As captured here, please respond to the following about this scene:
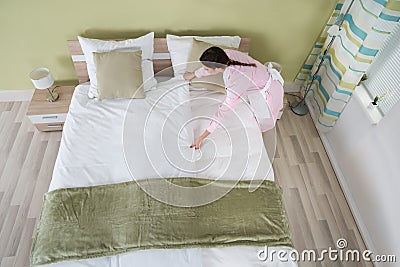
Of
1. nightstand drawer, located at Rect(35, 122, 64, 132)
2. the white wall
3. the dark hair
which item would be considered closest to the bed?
nightstand drawer, located at Rect(35, 122, 64, 132)

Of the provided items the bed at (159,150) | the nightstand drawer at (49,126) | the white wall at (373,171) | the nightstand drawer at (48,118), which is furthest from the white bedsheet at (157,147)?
the white wall at (373,171)

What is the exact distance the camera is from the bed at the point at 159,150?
1.52m

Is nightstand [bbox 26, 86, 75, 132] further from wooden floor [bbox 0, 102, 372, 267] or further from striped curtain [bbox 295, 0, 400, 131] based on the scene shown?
striped curtain [bbox 295, 0, 400, 131]

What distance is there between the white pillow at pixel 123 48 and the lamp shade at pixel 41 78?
0.33 meters

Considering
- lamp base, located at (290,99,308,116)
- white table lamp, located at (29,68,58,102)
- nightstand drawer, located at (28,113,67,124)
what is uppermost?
white table lamp, located at (29,68,58,102)

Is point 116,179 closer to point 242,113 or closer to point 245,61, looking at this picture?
point 242,113

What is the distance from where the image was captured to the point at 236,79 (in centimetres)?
171

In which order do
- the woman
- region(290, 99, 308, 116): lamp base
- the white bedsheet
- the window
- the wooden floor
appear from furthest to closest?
region(290, 99, 308, 116): lamp base < the wooden floor < the window < the white bedsheet < the woman

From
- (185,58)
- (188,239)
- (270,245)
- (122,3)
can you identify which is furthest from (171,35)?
(270,245)

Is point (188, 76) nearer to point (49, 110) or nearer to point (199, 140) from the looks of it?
point (199, 140)

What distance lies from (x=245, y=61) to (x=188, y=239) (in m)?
1.15

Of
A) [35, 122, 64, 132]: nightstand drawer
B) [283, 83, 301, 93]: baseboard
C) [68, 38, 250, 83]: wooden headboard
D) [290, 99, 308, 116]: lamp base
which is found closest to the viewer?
[68, 38, 250, 83]: wooden headboard

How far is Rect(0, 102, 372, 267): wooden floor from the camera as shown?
6.57 ft

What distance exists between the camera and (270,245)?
1.57 meters
